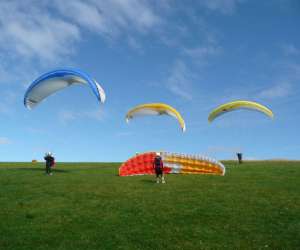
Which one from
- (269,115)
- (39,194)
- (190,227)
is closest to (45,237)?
(190,227)

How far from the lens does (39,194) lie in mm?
27156

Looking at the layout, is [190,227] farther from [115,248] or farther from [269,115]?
[269,115]

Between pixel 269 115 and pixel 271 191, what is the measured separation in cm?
1528

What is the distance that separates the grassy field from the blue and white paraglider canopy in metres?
8.23

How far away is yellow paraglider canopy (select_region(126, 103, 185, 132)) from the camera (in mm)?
41000

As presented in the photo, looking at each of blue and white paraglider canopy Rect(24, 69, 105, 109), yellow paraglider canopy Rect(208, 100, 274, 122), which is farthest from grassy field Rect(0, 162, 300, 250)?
yellow paraglider canopy Rect(208, 100, 274, 122)

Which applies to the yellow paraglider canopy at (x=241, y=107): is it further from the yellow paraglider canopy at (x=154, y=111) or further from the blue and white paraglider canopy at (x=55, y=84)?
the blue and white paraglider canopy at (x=55, y=84)

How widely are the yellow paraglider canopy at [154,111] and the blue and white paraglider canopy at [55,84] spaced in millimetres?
7069

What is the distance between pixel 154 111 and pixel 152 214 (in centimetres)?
2171

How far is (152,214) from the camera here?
21406mm

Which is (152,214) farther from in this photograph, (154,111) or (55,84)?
(154,111)

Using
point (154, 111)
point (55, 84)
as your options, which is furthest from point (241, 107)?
point (55, 84)

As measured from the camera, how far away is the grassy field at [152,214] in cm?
1803


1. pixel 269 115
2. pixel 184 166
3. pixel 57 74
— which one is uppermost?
pixel 57 74
